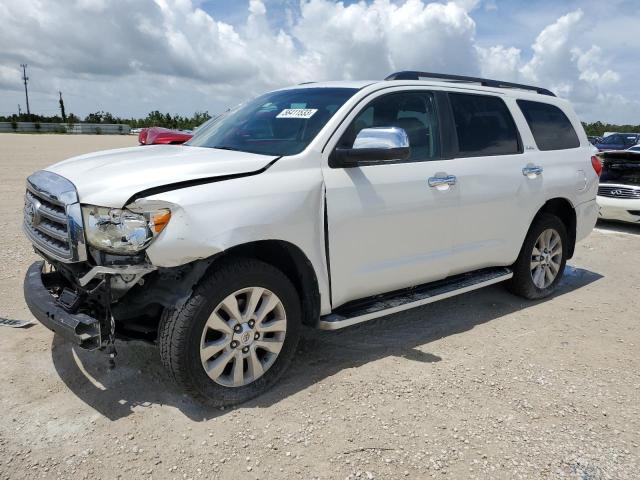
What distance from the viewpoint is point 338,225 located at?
3330mm

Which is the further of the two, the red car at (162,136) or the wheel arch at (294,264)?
the red car at (162,136)

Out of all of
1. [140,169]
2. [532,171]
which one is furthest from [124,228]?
[532,171]

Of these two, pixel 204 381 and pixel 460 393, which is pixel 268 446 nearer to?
pixel 204 381

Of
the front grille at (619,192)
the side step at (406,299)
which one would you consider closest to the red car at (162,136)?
the front grille at (619,192)

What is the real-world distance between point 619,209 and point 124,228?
832 cm

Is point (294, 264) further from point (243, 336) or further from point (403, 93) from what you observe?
point (403, 93)

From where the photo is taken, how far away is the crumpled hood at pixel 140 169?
278cm

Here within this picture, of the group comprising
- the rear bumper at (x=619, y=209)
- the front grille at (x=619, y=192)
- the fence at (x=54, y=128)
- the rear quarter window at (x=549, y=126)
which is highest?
the fence at (x=54, y=128)

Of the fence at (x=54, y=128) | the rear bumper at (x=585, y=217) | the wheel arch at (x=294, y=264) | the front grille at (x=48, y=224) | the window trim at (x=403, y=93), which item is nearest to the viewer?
the front grille at (x=48, y=224)

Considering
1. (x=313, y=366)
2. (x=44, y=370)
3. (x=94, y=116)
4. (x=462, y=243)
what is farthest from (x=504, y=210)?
(x=94, y=116)

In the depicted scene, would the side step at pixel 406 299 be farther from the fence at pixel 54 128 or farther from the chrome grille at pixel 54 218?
the fence at pixel 54 128

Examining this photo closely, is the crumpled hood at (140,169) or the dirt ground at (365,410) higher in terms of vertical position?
the crumpled hood at (140,169)

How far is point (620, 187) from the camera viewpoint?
28.9 ft

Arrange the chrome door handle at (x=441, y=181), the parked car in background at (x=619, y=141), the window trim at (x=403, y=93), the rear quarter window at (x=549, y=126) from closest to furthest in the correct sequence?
the window trim at (x=403, y=93) → the chrome door handle at (x=441, y=181) → the rear quarter window at (x=549, y=126) → the parked car in background at (x=619, y=141)
